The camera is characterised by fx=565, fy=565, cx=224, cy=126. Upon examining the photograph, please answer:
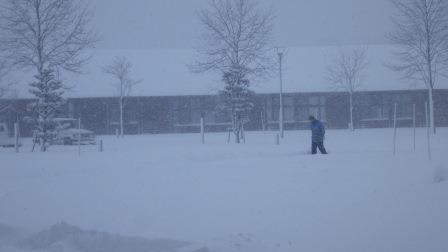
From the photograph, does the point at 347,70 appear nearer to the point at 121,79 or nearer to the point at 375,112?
the point at 375,112

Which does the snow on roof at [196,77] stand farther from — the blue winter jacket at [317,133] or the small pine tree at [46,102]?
the blue winter jacket at [317,133]

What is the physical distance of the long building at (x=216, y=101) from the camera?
161ft

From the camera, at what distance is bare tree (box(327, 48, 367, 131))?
46269 mm

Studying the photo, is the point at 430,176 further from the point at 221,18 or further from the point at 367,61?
the point at 367,61

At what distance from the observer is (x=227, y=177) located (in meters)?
12.6

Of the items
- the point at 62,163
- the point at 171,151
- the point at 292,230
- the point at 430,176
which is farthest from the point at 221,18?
the point at 292,230

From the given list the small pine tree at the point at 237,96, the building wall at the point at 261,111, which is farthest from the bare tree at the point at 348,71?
the small pine tree at the point at 237,96

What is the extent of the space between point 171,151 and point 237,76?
329 inches

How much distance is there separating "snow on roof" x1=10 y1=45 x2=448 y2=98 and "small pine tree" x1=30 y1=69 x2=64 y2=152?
71.6 feet

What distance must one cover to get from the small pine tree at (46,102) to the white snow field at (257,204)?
10.1 meters

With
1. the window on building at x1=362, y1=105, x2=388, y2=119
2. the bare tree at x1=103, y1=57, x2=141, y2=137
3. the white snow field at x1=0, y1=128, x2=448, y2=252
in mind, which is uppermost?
the bare tree at x1=103, y1=57, x2=141, y2=137

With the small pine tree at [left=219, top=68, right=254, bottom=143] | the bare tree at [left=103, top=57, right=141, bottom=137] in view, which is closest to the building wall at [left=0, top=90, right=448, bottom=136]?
the bare tree at [left=103, top=57, right=141, bottom=137]

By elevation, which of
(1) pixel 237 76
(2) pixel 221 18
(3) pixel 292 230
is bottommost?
(3) pixel 292 230

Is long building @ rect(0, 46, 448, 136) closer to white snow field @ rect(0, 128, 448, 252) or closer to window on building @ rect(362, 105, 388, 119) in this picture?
window on building @ rect(362, 105, 388, 119)
